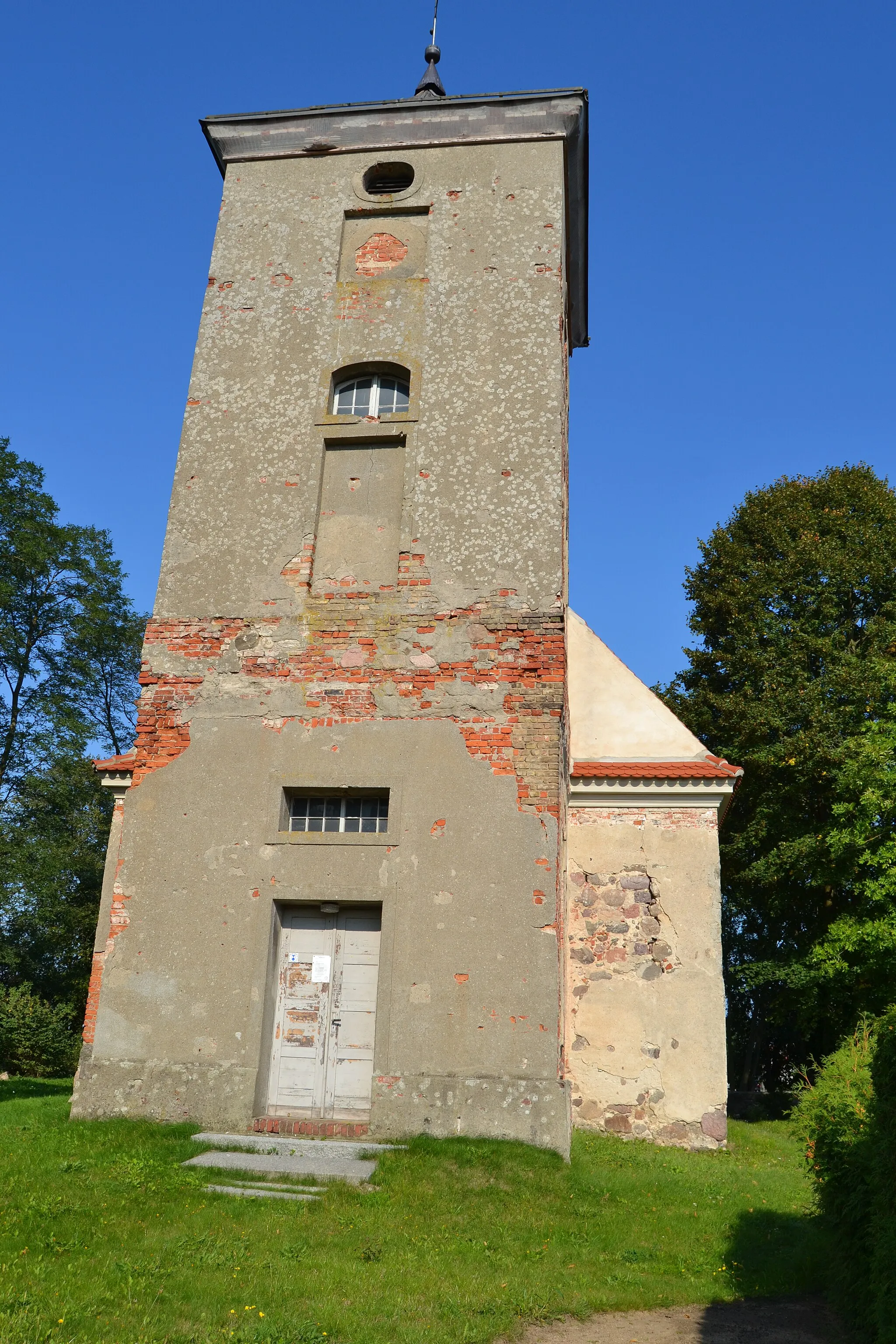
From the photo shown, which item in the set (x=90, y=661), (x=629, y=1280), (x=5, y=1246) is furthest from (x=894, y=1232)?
(x=90, y=661)

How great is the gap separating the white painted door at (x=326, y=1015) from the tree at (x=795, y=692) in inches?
445

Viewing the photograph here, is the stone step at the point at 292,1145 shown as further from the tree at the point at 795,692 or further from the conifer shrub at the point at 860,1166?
the tree at the point at 795,692

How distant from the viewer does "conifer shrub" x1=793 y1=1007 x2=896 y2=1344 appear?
5375 mm

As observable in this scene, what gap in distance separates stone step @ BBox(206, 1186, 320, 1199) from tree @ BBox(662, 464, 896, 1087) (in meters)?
13.5

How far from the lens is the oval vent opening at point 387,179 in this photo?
1413 cm

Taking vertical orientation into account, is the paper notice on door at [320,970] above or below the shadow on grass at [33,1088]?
above

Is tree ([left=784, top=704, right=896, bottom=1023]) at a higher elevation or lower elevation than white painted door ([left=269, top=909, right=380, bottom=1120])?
higher

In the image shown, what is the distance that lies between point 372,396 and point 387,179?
3.73m

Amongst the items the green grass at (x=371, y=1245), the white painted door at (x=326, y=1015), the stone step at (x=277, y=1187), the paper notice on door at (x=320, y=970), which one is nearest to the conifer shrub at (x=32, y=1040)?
the green grass at (x=371, y=1245)

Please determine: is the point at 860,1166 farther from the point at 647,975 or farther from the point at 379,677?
the point at 647,975

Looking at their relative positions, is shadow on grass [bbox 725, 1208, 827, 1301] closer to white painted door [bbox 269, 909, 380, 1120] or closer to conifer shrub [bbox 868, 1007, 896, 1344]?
conifer shrub [bbox 868, 1007, 896, 1344]

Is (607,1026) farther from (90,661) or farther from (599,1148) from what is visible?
(90,661)

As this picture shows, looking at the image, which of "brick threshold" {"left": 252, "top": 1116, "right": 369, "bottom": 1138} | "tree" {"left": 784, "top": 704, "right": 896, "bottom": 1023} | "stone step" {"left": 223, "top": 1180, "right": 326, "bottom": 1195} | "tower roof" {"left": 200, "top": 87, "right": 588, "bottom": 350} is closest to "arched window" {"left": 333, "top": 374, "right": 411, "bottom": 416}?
"tower roof" {"left": 200, "top": 87, "right": 588, "bottom": 350}

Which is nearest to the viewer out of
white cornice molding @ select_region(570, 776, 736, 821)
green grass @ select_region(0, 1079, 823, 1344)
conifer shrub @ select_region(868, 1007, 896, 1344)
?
conifer shrub @ select_region(868, 1007, 896, 1344)
